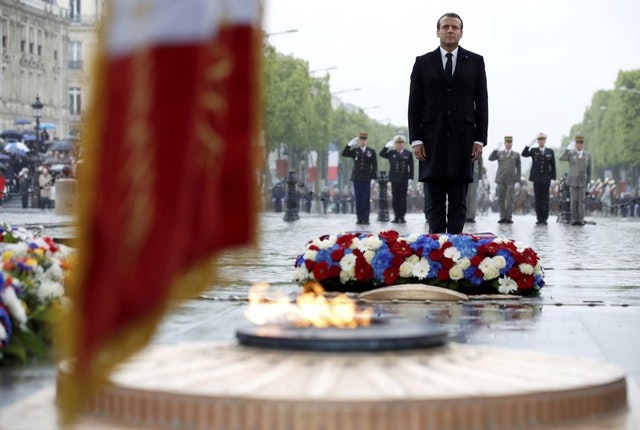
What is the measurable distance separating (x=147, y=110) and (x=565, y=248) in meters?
18.6

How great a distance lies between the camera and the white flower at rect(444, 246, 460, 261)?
10812 millimetres

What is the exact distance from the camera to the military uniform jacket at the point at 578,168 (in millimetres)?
36469

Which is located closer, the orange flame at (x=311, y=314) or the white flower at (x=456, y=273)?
the orange flame at (x=311, y=314)

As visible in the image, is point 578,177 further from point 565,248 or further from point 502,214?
point 565,248

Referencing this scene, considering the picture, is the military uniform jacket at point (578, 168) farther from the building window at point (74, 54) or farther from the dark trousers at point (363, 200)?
the building window at point (74, 54)

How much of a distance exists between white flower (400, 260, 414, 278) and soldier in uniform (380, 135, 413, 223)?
27021 millimetres

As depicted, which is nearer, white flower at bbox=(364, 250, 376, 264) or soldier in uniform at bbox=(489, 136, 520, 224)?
white flower at bbox=(364, 250, 376, 264)

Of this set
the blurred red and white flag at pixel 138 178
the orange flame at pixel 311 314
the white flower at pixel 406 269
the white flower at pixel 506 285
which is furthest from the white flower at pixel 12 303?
the white flower at pixel 506 285

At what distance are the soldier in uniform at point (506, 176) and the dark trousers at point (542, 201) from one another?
0.63 meters

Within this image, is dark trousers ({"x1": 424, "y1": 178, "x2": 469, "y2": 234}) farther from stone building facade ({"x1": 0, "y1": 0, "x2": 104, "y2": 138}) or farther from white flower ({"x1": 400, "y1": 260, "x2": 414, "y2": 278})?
stone building facade ({"x1": 0, "y1": 0, "x2": 104, "y2": 138})

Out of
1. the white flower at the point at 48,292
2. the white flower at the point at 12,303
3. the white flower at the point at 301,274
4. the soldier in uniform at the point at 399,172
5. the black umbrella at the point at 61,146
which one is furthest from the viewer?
the black umbrella at the point at 61,146

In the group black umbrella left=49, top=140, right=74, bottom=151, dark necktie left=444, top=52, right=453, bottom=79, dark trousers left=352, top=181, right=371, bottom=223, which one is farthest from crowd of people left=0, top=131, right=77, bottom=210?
dark necktie left=444, top=52, right=453, bottom=79

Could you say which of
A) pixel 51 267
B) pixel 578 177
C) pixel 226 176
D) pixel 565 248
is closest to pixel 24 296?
pixel 51 267

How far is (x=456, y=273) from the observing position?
35.5 feet
